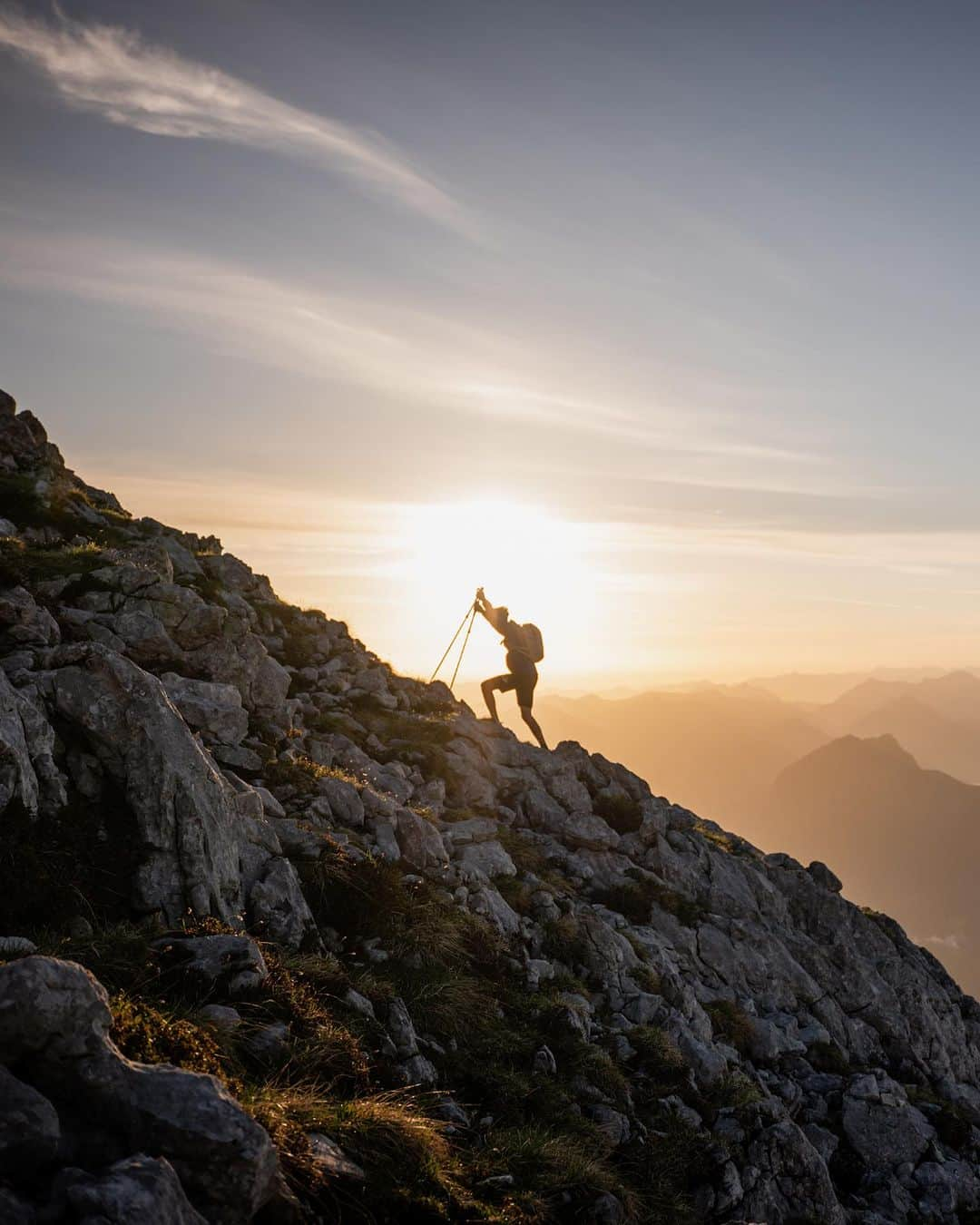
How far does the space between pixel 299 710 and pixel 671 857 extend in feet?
40.9

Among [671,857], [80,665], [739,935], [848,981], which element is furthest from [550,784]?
[80,665]

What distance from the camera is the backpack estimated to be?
2816 cm

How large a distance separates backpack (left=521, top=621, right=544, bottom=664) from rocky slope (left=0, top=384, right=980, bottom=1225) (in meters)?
3.62

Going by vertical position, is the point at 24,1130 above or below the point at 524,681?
below

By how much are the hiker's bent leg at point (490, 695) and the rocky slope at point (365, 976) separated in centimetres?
295

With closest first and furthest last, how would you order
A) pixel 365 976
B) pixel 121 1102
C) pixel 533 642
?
pixel 121 1102, pixel 365 976, pixel 533 642

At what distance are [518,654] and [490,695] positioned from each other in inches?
78.6

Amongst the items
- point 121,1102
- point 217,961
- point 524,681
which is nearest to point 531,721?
point 524,681

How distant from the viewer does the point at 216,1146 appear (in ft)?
19.8

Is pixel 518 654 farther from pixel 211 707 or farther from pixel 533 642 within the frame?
pixel 211 707

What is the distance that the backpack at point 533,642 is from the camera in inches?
1109

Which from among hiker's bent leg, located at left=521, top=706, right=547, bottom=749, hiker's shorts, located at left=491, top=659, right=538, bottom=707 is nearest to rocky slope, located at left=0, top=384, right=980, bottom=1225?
hiker's bent leg, located at left=521, top=706, right=547, bottom=749

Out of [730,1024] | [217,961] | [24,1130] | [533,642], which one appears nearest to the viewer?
[24,1130]

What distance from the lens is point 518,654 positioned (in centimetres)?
2847
